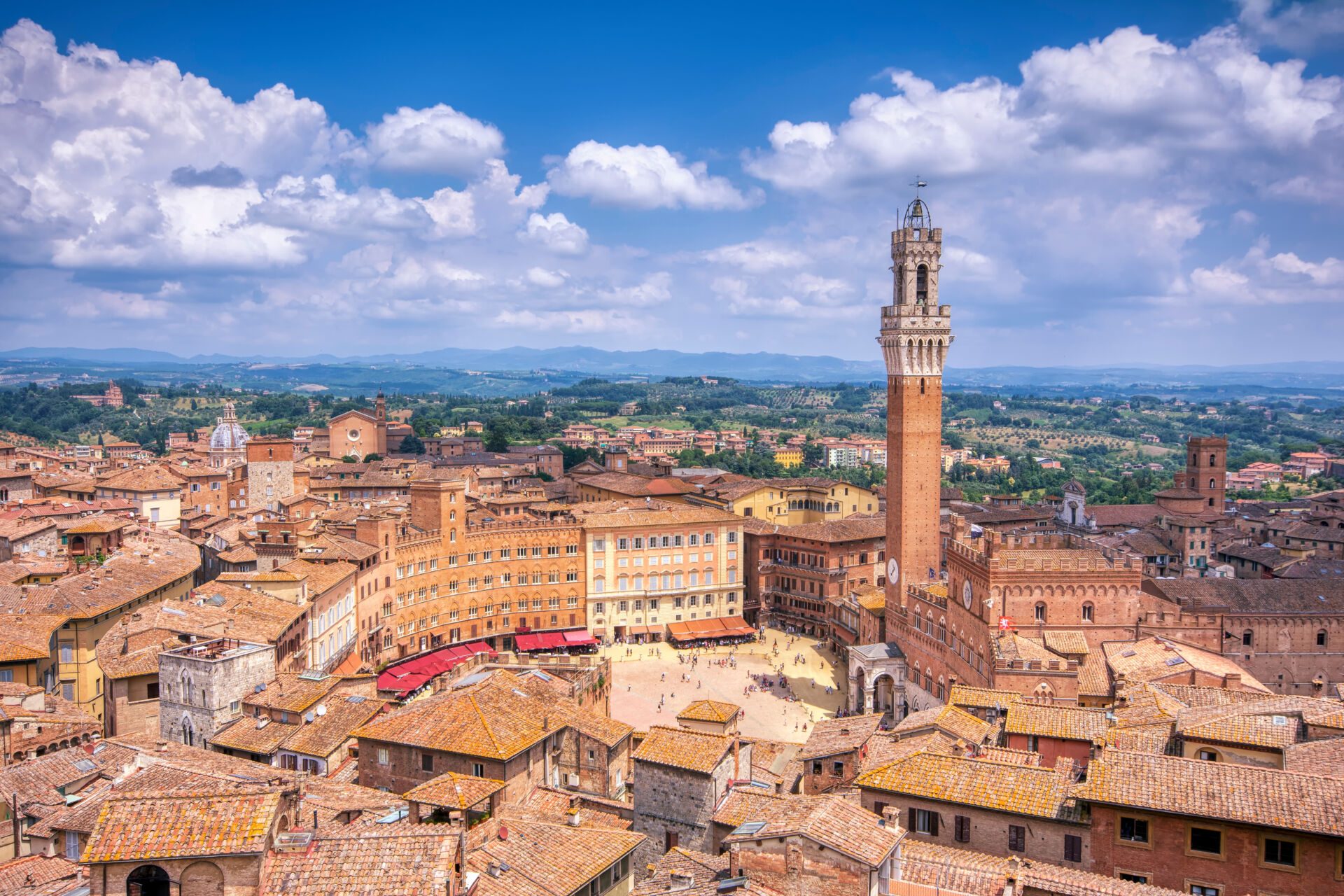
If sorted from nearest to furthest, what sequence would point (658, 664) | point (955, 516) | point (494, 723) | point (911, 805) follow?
1. point (911, 805)
2. point (494, 723)
3. point (955, 516)
4. point (658, 664)

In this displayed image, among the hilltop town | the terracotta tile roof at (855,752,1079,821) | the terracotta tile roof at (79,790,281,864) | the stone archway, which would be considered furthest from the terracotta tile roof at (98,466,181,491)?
the stone archway

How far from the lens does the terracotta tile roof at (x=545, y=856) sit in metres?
20.2

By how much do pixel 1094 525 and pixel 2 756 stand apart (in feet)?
294

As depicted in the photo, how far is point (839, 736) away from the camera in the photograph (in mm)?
35062

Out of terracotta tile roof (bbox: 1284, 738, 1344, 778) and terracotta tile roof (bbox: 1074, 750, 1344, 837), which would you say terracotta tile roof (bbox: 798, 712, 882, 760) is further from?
terracotta tile roof (bbox: 1284, 738, 1344, 778)

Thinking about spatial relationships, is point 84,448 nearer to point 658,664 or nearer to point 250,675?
point 658,664

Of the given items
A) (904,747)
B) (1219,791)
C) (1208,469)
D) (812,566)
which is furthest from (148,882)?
(1208,469)

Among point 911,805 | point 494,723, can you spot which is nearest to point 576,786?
point 494,723

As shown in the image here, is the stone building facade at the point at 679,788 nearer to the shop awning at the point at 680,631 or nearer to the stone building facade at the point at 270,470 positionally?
the shop awning at the point at 680,631

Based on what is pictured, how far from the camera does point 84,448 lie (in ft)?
517

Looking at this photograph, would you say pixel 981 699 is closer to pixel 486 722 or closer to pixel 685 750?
pixel 685 750

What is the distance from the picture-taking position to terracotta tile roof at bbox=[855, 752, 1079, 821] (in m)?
22.7

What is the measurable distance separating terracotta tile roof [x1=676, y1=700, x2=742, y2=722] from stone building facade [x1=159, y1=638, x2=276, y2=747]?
633 inches

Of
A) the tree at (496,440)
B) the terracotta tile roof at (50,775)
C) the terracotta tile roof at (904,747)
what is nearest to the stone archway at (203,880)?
the terracotta tile roof at (50,775)
